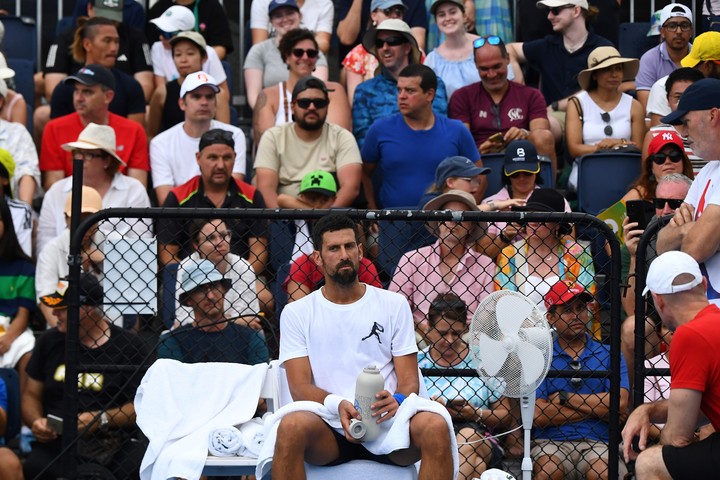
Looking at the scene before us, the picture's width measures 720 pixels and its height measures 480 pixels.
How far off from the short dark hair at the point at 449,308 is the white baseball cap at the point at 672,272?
175cm

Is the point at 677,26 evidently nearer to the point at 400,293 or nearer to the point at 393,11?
the point at 393,11

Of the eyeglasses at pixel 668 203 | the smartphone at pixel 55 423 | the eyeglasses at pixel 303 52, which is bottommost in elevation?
the smartphone at pixel 55 423

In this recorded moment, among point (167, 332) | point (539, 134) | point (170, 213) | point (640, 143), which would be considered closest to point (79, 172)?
point (170, 213)

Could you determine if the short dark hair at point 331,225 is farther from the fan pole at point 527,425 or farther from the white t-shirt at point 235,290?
the fan pole at point 527,425

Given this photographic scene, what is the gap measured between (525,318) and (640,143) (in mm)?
4713

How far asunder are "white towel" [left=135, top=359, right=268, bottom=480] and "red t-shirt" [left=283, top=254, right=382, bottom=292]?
92 centimetres

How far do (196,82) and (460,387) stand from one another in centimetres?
392

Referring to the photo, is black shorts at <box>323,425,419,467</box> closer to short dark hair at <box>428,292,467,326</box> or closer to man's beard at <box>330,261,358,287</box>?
man's beard at <box>330,261,358,287</box>

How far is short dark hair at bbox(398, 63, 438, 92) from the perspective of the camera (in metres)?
9.88

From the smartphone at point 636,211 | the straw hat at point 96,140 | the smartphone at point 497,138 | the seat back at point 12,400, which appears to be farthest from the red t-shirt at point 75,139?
the smartphone at point 636,211

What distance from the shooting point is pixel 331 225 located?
22.5 ft

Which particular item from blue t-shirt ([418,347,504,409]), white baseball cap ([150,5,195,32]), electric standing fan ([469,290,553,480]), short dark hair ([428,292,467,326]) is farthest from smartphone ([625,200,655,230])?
white baseball cap ([150,5,195,32])

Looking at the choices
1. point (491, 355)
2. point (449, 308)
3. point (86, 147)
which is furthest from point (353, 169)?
point (491, 355)

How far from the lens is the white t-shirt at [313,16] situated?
1214 cm
